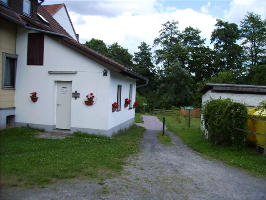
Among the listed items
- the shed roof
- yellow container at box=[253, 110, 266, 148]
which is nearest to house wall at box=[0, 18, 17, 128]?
the shed roof

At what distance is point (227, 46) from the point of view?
43.7m

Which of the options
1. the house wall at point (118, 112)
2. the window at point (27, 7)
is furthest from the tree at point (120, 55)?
the window at point (27, 7)

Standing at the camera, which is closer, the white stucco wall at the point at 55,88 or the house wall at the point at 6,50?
the house wall at the point at 6,50

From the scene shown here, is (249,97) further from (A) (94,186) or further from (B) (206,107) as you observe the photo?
(A) (94,186)

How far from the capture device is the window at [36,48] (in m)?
10.6

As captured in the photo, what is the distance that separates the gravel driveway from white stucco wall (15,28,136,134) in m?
3.39

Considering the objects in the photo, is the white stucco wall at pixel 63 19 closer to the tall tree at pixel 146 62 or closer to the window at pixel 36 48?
the window at pixel 36 48

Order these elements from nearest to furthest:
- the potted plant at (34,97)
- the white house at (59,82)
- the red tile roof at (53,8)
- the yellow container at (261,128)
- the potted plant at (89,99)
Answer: the yellow container at (261,128), the potted plant at (89,99), the white house at (59,82), the potted plant at (34,97), the red tile roof at (53,8)

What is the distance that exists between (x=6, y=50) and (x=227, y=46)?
40.5 meters

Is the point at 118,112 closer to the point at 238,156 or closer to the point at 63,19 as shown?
the point at 238,156

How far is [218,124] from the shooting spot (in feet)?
29.3

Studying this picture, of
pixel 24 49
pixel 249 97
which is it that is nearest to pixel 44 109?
pixel 24 49

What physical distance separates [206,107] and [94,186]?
20.3 ft

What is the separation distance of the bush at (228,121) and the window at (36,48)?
743 centimetres
